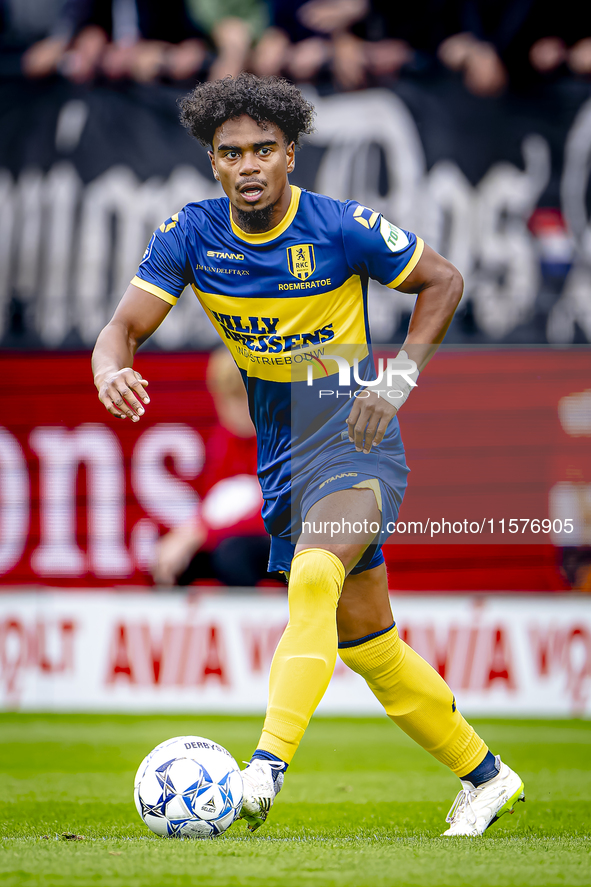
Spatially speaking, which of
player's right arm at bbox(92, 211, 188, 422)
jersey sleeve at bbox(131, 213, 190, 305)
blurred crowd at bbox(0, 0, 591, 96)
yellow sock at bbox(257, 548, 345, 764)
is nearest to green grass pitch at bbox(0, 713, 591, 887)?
yellow sock at bbox(257, 548, 345, 764)

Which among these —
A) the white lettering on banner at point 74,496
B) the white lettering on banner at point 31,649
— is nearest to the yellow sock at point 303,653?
the white lettering on banner at point 31,649

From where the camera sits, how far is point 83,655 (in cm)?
827

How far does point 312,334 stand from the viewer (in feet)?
12.1

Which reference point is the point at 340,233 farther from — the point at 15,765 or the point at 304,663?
the point at 15,765

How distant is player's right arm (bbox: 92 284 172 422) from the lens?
324 centimetres

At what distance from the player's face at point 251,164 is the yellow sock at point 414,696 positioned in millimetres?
1465

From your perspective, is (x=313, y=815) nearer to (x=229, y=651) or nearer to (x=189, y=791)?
(x=189, y=791)

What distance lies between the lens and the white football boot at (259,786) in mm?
3064

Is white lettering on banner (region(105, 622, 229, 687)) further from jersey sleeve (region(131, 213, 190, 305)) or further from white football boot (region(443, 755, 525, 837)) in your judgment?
jersey sleeve (region(131, 213, 190, 305))

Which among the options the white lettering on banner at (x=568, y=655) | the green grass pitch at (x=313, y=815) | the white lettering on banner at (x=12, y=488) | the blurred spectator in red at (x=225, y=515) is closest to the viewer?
the green grass pitch at (x=313, y=815)

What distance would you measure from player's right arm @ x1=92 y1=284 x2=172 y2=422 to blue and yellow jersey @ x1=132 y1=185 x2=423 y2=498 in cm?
6

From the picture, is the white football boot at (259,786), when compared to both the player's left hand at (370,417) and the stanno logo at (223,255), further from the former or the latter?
the stanno logo at (223,255)

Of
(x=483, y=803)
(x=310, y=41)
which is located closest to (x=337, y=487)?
(x=483, y=803)

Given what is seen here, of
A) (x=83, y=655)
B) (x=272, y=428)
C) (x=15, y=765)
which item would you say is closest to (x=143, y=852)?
(x=272, y=428)
